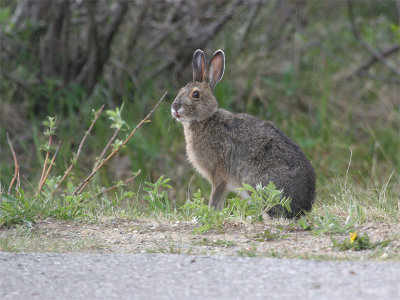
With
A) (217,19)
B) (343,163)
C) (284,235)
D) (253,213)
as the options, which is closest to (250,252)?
(284,235)

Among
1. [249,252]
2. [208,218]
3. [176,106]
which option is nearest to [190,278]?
[249,252]

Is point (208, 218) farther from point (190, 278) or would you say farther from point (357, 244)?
point (190, 278)

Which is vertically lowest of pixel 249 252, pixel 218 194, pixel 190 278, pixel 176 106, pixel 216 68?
pixel 218 194

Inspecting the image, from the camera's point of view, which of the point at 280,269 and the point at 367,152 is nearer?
the point at 280,269

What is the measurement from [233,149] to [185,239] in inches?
62.2

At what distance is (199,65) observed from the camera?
6.61 m

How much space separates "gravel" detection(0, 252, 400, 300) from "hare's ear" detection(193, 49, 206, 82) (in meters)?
3.01

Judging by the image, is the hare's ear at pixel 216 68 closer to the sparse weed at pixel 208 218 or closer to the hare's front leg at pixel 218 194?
the hare's front leg at pixel 218 194

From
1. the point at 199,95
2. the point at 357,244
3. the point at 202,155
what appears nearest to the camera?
the point at 357,244

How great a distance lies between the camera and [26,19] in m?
10.1

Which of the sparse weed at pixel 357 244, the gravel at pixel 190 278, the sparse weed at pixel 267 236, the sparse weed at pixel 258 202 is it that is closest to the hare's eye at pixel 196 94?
the sparse weed at pixel 258 202

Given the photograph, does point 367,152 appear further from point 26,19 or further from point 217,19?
point 26,19

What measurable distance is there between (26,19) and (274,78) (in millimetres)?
3955

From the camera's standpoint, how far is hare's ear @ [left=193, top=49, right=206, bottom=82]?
657cm
